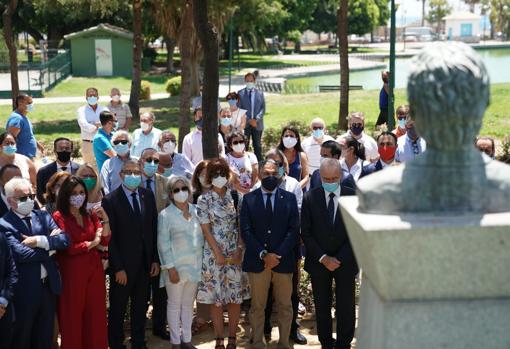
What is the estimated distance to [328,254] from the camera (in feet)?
23.3

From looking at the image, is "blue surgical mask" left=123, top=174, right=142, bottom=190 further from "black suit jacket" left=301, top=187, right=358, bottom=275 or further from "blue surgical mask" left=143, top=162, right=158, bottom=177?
"black suit jacket" left=301, top=187, right=358, bottom=275

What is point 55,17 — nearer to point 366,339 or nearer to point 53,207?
point 53,207

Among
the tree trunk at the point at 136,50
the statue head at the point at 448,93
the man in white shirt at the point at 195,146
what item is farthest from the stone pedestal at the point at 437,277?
the tree trunk at the point at 136,50

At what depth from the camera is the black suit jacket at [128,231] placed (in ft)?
23.6

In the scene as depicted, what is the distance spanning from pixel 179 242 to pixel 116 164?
1.78m

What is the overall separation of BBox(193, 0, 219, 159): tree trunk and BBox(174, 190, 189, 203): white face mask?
267 centimetres

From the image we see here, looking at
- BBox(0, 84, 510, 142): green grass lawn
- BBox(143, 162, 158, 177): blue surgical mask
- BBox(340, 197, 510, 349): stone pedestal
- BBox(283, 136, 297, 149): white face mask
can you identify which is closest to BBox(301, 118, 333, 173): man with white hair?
BBox(283, 136, 297, 149): white face mask

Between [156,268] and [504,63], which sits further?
[504,63]

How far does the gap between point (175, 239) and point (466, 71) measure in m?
3.99

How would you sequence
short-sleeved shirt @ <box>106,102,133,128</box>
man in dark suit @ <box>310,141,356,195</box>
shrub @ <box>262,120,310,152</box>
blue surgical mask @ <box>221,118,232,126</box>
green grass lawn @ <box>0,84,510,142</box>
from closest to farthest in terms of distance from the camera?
man in dark suit @ <box>310,141,356,195</box>
blue surgical mask @ <box>221,118,232,126</box>
short-sleeved shirt @ <box>106,102,133,128</box>
shrub @ <box>262,120,310,152</box>
green grass lawn @ <box>0,84,510,142</box>

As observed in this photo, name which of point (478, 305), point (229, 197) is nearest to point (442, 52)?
point (478, 305)

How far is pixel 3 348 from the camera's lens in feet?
21.1

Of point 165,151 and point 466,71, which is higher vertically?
point 466,71

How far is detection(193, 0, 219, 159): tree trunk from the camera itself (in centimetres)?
980
